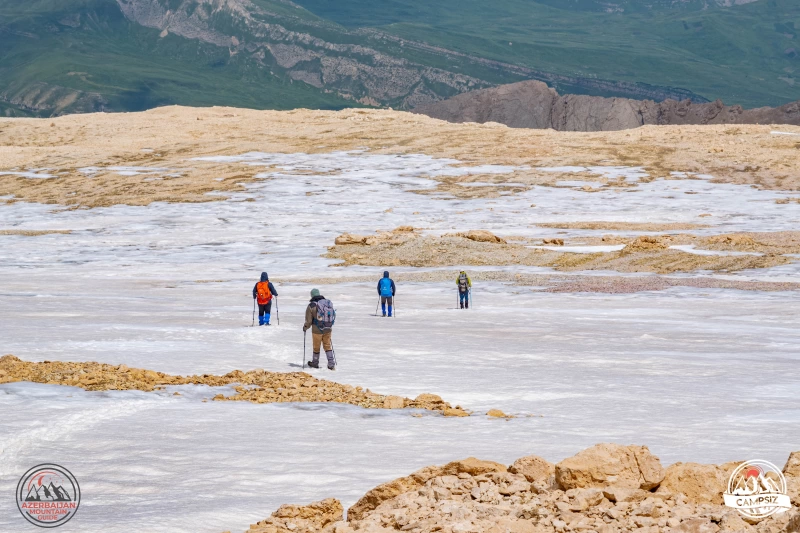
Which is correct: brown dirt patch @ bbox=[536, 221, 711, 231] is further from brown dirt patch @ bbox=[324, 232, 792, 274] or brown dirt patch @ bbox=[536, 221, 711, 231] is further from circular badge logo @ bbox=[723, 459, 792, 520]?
circular badge logo @ bbox=[723, 459, 792, 520]

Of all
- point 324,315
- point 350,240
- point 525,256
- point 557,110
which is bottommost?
point 324,315

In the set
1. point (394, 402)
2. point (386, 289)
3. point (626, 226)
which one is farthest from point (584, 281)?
point (394, 402)

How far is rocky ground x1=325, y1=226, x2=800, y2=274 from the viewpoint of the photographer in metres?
38.5

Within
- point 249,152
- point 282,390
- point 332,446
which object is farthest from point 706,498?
point 249,152

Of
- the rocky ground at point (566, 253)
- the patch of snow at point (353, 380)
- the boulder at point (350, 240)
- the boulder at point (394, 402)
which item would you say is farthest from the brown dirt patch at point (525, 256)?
the boulder at point (394, 402)

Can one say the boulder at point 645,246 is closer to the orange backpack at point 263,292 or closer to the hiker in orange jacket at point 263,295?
the hiker in orange jacket at point 263,295

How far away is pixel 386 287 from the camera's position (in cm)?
Result: 2606

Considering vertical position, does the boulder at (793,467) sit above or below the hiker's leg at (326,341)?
below

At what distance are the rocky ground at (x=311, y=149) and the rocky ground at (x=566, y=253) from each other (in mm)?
21126

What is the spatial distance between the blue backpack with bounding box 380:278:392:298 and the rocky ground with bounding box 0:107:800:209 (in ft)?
135

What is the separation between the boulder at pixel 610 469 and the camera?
859 cm

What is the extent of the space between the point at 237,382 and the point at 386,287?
982 cm

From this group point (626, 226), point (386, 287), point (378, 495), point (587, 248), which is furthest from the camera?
point (626, 226)

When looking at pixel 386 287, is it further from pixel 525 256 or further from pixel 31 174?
pixel 31 174
